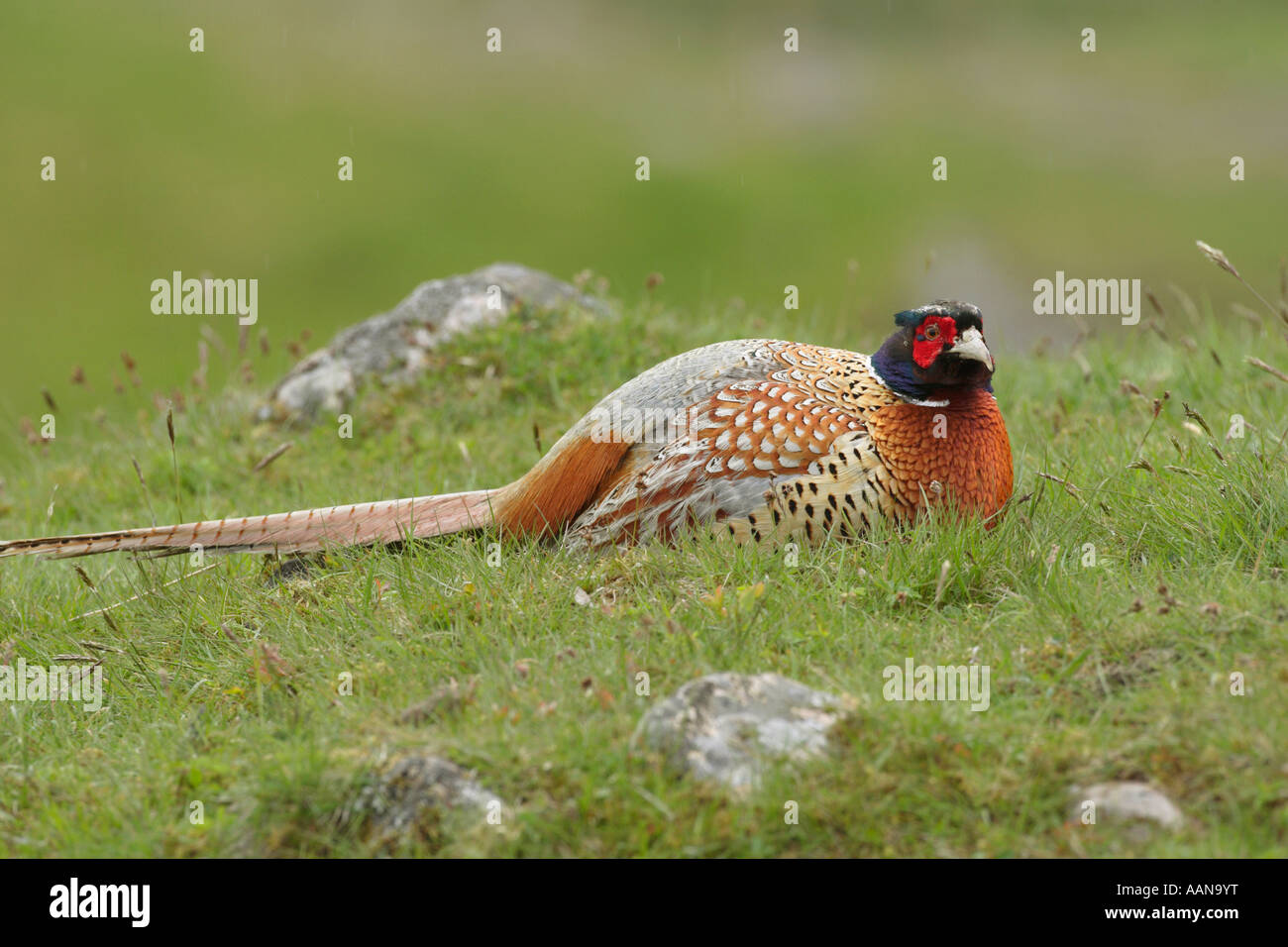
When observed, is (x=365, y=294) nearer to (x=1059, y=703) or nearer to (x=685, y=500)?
(x=685, y=500)

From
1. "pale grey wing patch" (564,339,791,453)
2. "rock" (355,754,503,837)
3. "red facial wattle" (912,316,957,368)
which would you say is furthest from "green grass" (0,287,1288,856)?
"red facial wattle" (912,316,957,368)

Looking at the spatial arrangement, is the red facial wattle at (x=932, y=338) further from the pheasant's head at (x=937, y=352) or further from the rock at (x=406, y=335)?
the rock at (x=406, y=335)

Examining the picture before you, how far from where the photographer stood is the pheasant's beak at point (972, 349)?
386 cm

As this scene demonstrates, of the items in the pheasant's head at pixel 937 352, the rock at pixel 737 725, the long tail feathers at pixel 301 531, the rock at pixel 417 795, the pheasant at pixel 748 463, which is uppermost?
the pheasant's head at pixel 937 352

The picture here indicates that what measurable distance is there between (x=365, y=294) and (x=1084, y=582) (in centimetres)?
1209

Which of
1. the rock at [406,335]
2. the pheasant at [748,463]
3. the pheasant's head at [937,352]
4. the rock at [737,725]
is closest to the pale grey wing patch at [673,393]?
the pheasant at [748,463]

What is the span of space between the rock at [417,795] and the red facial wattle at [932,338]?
6.96 feet

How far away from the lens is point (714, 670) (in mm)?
3158

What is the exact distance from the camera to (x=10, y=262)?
1513 cm

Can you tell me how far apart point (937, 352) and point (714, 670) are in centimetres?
146

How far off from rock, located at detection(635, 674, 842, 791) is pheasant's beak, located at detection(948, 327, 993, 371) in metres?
1.49

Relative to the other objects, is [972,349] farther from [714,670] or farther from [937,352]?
[714,670]

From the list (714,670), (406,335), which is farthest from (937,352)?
(406,335)
